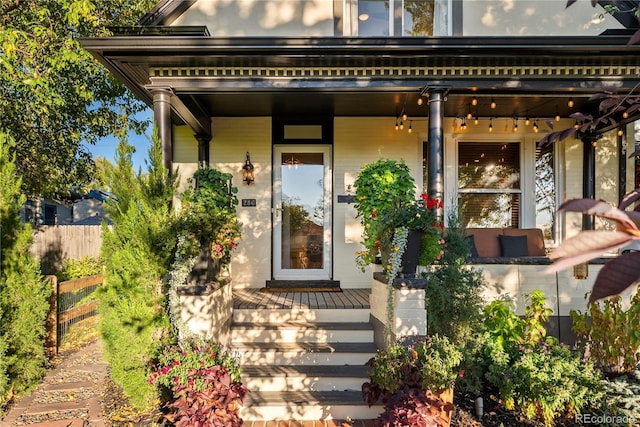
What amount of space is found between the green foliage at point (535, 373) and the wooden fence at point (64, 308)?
3939 millimetres

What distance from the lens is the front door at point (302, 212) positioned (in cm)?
548

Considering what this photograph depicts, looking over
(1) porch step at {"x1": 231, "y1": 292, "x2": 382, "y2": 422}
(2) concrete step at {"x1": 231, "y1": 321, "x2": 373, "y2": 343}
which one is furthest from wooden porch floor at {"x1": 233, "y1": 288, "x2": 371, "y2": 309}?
(2) concrete step at {"x1": 231, "y1": 321, "x2": 373, "y2": 343}

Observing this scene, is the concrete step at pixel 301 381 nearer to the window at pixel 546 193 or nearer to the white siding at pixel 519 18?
the window at pixel 546 193

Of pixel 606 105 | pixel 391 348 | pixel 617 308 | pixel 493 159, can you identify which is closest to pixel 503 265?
pixel 617 308

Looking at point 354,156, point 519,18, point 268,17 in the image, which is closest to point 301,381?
point 354,156

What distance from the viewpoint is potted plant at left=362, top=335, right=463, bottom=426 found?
99.2 inches

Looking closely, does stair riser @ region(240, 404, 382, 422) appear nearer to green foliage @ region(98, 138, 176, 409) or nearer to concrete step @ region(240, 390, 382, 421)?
concrete step @ region(240, 390, 382, 421)

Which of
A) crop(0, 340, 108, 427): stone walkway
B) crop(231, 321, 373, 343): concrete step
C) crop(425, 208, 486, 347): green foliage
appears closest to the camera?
crop(0, 340, 108, 427): stone walkway

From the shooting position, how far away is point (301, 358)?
11.5 feet

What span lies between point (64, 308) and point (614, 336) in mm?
6169

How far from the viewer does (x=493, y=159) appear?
579 cm

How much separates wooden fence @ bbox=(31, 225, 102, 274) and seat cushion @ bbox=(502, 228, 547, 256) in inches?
273

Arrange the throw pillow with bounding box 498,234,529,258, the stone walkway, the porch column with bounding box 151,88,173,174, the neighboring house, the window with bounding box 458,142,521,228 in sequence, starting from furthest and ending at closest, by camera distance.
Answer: the neighboring house → the window with bounding box 458,142,521,228 → the throw pillow with bounding box 498,234,529,258 → the porch column with bounding box 151,88,173,174 → the stone walkway

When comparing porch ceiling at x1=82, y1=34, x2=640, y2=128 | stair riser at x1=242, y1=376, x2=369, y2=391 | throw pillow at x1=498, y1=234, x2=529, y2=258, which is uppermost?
porch ceiling at x1=82, y1=34, x2=640, y2=128
